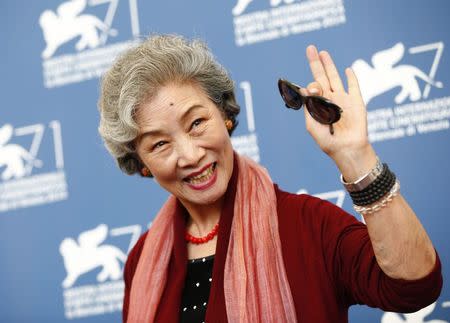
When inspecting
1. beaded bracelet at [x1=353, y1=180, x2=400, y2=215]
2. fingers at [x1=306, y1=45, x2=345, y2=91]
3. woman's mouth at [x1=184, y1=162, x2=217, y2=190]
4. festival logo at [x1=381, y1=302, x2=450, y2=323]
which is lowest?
festival logo at [x1=381, y1=302, x2=450, y2=323]

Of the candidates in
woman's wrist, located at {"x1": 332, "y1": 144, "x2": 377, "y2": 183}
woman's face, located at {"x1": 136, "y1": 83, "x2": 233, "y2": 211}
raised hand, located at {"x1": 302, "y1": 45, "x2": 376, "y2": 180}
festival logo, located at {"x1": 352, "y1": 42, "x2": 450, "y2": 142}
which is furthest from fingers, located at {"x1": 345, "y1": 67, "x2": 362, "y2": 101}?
festival logo, located at {"x1": 352, "y1": 42, "x2": 450, "y2": 142}

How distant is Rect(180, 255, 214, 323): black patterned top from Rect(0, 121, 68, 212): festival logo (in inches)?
52.4

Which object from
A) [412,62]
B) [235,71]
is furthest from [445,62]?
[235,71]

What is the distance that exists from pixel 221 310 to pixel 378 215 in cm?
53

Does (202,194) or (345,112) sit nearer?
(345,112)

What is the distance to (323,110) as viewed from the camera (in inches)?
50.1

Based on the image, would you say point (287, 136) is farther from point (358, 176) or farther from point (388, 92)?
point (358, 176)

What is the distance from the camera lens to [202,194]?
5.69 ft

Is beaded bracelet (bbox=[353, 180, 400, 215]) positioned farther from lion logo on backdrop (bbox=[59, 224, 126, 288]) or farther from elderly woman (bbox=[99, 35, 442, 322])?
lion logo on backdrop (bbox=[59, 224, 126, 288])

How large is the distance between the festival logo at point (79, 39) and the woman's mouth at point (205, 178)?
1.35 meters

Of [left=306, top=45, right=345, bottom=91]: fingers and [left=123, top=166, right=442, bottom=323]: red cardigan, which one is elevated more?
[left=306, top=45, right=345, bottom=91]: fingers

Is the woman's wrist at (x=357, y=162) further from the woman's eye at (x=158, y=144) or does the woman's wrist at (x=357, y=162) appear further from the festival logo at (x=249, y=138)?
the festival logo at (x=249, y=138)

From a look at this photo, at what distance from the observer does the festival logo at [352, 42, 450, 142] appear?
2.43 meters

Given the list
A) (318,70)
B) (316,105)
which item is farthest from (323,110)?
(318,70)
